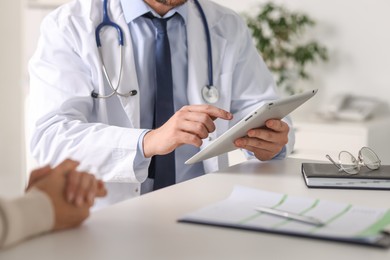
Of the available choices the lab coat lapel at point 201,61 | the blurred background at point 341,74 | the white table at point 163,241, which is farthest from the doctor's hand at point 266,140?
the blurred background at point 341,74

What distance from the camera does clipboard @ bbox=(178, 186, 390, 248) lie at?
3.86ft

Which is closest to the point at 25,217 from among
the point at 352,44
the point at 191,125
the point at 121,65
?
the point at 191,125

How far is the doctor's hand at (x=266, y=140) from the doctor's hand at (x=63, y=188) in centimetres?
63

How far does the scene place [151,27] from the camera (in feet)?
7.16

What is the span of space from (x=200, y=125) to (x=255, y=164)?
26cm

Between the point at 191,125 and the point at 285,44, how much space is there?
221 centimetres

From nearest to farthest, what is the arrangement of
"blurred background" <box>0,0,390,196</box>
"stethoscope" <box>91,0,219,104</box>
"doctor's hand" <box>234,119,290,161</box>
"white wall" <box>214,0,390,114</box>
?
"doctor's hand" <box>234,119,290,161</box> < "stethoscope" <box>91,0,219,104</box> < "blurred background" <box>0,0,390,196</box> < "white wall" <box>214,0,390,114</box>

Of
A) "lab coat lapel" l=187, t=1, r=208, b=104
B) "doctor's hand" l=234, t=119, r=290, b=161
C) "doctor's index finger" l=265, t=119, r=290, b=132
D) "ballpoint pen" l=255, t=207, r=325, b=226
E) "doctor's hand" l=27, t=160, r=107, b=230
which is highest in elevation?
"lab coat lapel" l=187, t=1, r=208, b=104

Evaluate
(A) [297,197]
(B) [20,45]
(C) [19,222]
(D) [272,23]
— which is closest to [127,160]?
(A) [297,197]

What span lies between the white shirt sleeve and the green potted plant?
2595 millimetres

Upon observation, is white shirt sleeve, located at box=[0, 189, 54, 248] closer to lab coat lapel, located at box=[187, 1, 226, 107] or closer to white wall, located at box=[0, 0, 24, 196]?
lab coat lapel, located at box=[187, 1, 226, 107]

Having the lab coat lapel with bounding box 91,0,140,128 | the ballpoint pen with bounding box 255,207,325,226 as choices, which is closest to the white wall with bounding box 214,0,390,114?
the lab coat lapel with bounding box 91,0,140,128

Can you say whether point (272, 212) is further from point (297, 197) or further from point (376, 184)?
point (376, 184)

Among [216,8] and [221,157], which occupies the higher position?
[216,8]
